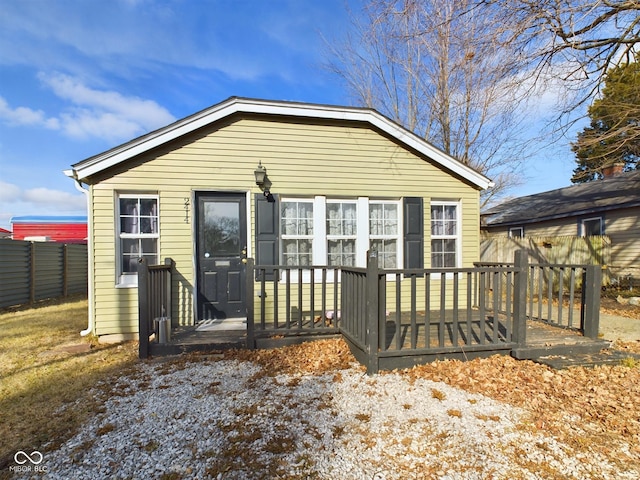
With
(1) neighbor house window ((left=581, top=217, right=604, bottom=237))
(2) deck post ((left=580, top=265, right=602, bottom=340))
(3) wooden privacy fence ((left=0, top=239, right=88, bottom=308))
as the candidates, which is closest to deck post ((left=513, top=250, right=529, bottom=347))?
(2) deck post ((left=580, top=265, right=602, bottom=340))

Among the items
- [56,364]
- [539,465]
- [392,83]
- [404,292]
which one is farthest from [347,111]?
[392,83]

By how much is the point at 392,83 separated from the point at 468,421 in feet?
44.5

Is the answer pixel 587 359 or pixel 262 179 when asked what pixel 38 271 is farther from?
pixel 587 359

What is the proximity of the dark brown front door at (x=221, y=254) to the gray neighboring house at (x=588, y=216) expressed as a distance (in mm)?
11812

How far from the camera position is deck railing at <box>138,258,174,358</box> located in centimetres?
402

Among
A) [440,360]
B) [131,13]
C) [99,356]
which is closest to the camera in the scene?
[440,360]

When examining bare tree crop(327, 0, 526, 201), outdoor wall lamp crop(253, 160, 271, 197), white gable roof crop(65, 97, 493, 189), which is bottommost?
outdoor wall lamp crop(253, 160, 271, 197)

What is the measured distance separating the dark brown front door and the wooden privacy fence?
627 cm

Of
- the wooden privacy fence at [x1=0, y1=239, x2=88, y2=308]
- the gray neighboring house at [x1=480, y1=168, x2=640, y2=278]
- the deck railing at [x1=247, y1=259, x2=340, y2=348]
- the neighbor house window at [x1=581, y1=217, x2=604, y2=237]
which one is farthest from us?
the neighbor house window at [x1=581, y1=217, x2=604, y2=237]

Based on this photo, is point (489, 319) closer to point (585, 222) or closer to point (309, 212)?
point (309, 212)

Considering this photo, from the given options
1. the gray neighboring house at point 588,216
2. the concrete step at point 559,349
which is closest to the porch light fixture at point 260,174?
the concrete step at point 559,349

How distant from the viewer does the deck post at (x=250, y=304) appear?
4.19m

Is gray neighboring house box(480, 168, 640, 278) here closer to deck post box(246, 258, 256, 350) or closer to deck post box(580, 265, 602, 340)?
deck post box(580, 265, 602, 340)

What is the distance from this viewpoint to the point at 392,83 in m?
13.5
